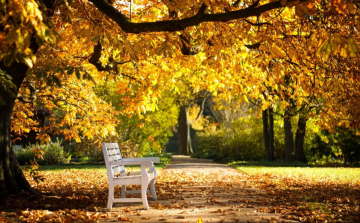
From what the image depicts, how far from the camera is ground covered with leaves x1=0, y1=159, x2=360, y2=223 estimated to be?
5.31 m

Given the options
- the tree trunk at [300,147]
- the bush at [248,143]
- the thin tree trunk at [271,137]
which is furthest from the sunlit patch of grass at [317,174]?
the bush at [248,143]

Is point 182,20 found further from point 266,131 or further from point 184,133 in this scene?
point 184,133

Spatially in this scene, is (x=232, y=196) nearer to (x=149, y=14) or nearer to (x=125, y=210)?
(x=125, y=210)

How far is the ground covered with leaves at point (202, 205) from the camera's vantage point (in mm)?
5312

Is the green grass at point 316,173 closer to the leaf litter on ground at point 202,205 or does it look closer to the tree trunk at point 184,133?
the leaf litter on ground at point 202,205

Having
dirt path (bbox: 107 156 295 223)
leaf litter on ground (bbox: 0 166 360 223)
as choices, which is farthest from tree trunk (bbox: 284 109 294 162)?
dirt path (bbox: 107 156 295 223)

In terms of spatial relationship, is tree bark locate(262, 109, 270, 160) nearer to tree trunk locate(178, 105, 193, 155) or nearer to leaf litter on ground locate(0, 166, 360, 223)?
leaf litter on ground locate(0, 166, 360, 223)

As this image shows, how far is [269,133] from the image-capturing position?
19.3m

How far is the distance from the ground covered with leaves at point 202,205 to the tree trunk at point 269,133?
962 cm

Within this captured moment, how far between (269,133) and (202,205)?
13.5m

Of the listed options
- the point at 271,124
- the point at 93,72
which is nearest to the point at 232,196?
the point at 93,72

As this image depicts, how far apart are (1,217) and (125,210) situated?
177cm

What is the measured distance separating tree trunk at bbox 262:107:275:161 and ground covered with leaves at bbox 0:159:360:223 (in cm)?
Answer: 962

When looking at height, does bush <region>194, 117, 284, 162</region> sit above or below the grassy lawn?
above
